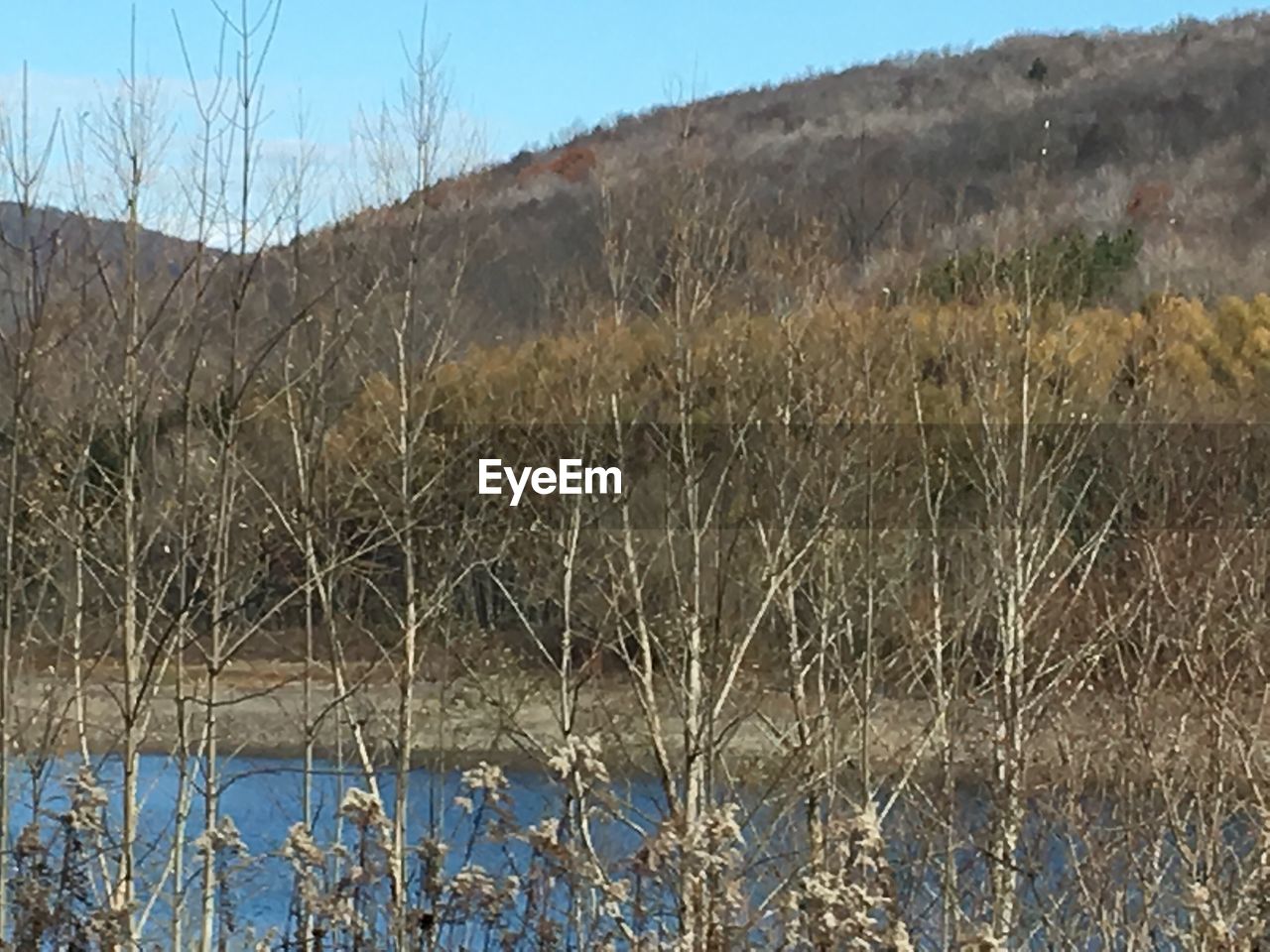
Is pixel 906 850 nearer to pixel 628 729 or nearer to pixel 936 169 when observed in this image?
pixel 628 729

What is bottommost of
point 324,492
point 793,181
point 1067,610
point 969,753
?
point 969,753

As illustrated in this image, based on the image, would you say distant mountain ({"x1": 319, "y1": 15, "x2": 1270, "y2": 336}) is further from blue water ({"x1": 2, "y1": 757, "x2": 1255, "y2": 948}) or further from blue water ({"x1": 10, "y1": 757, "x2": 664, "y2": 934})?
blue water ({"x1": 2, "y1": 757, "x2": 1255, "y2": 948})

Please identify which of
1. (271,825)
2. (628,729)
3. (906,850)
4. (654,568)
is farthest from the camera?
(271,825)

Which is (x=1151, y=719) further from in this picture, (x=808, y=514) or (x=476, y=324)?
(x=476, y=324)

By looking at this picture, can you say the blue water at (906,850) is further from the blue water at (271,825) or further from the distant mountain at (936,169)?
the distant mountain at (936,169)

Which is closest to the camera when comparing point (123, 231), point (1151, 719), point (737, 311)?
point (123, 231)

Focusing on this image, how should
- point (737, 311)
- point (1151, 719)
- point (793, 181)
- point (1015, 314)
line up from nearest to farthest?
point (1151, 719)
point (737, 311)
point (1015, 314)
point (793, 181)

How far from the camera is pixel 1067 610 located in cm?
786

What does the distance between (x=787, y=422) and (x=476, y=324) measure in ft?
5.79

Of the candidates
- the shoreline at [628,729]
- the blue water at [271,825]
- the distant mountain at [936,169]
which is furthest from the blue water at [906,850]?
the distant mountain at [936,169]

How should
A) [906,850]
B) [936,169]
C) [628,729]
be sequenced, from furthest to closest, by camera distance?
1. [936,169]
2. [628,729]
3. [906,850]

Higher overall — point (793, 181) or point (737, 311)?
point (793, 181)

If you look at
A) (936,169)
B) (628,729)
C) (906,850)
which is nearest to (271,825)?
(628,729)

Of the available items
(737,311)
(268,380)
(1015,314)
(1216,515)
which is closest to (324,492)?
(268,380)
